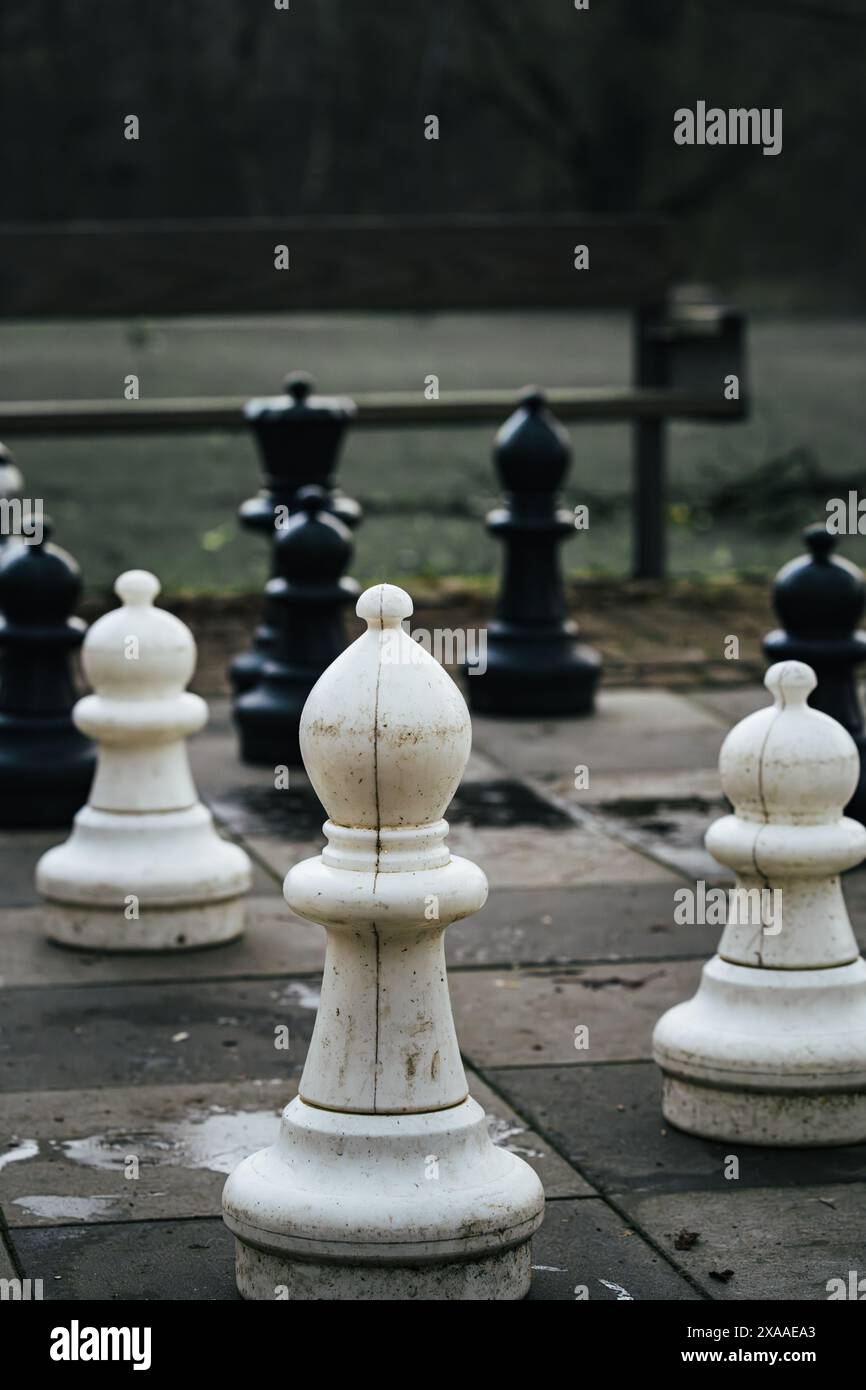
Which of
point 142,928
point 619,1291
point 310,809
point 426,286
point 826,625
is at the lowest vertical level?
point 619,1291

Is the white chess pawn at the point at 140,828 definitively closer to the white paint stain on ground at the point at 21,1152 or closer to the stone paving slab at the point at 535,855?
the stone paving slab at the point at 535,855

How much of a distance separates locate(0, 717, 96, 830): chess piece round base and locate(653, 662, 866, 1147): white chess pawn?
245cm

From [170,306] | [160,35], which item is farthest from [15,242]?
[160,35]

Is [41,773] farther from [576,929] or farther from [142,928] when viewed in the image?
[576,929]

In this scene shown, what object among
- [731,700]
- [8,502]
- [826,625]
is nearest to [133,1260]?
[826,625]

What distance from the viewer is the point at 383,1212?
9.16 ft

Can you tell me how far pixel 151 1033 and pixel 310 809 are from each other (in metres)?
1.91

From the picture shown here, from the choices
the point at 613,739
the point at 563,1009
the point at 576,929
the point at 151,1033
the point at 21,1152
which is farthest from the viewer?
the point at 613,739

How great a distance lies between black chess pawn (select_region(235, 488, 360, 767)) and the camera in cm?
629

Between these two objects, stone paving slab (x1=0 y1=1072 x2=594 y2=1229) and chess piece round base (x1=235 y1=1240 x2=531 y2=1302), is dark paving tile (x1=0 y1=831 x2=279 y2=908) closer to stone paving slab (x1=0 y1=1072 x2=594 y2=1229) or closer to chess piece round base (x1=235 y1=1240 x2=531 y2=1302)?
stone paving slab (x1=0 y1=1072 x2=594 y2=1229)

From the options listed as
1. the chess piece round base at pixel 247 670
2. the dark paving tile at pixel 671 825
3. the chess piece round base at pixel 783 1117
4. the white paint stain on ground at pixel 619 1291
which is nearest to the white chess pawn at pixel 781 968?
the chess piece round base at pixel 783 1117

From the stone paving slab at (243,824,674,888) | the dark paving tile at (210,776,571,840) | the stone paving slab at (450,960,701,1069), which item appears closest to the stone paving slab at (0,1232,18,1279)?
the stone paving slab at (450,960,701,1069)

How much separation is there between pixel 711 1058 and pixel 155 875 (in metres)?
1.50
